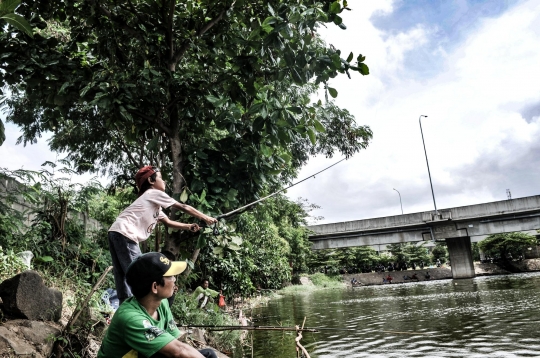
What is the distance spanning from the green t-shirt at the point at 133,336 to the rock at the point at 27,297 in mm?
3114

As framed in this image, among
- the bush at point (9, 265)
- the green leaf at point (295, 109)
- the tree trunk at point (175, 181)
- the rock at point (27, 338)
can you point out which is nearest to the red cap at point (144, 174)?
the green leaf at point (295, 109)

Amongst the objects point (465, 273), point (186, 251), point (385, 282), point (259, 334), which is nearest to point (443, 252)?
point (385, 282)

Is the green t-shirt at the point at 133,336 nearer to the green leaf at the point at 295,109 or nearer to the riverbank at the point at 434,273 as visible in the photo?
the green leaf at the point at 295,109

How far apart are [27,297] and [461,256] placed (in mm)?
34069

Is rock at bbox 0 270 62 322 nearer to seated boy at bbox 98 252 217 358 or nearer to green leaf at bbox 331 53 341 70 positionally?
seated boy at bbox 98 252 217 358

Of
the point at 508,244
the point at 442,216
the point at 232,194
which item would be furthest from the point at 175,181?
the point at 508,244

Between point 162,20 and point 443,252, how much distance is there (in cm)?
5596

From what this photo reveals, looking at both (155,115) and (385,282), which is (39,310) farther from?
(385,282)

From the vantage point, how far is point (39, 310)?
5023 mm

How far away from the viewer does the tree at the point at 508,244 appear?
41.2 m

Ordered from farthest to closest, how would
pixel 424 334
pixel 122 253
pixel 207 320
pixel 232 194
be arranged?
pixel 424 334, pixel 207 320, pixel 232 194, pixel 122 253

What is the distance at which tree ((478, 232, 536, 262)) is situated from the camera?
135 ft

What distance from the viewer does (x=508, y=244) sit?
139 ft

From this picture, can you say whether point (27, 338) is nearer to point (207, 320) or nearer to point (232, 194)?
point (232, 194)
